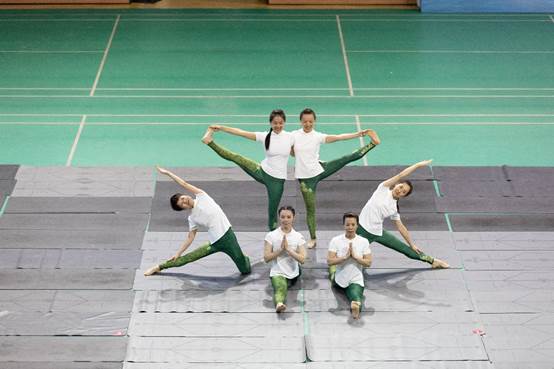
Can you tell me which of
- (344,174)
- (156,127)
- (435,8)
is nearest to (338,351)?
(344,174)

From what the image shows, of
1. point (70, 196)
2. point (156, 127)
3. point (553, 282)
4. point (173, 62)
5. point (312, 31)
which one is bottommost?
point (553, 282)

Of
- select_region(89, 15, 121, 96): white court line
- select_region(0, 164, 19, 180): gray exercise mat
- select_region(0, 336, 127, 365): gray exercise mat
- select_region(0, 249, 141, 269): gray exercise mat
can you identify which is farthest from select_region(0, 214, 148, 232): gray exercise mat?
select_region(89, 15, 121, 96): white court line

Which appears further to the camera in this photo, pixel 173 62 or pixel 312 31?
pixel 312 31

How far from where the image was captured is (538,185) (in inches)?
501

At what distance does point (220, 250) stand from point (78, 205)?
2.40 m

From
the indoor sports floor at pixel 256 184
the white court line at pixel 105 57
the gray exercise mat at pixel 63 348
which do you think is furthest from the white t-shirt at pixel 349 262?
the white court line at pixel 105 57

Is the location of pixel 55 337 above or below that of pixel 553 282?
below

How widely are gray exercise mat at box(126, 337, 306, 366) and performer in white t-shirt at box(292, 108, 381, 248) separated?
1.84 meters

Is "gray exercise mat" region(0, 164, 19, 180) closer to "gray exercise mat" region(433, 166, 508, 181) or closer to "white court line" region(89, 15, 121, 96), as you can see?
"white court line" region(89, 15, 121, 96)

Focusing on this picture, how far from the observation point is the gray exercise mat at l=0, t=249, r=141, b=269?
11023 millimetres

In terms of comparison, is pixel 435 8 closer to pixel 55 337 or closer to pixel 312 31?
pixel 312 31

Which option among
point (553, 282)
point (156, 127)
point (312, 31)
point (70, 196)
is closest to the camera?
point (553, 282)

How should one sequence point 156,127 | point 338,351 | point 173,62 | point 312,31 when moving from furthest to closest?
point 312,31 < point 173,62 < point 156,127 < point 338,351

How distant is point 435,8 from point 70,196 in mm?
8391
